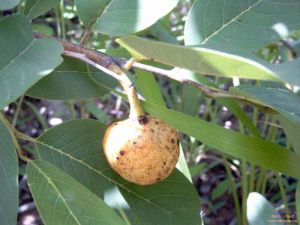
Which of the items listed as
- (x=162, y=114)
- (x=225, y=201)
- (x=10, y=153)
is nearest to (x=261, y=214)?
(x=162, y=114)

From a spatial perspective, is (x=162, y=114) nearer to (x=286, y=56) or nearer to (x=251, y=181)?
(x=286, y=56)

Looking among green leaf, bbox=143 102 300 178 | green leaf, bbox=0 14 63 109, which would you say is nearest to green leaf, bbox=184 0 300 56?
green leaf, bbox=143 102 300 178

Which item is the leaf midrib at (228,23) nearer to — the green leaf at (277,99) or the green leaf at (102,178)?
the green leaf at (277,99)

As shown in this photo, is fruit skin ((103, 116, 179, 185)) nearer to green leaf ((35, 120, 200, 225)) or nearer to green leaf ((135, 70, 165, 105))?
green leaf ((35, 120, 200, 225))

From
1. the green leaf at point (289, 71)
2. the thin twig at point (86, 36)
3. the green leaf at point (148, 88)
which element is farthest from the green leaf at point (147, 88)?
the green leaf at point (289, 71)

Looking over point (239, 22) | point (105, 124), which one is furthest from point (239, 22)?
point (105, 124)

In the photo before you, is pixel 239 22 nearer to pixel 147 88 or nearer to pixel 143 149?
pixel 143 149

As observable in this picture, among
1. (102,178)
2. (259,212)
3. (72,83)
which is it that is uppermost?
(72,83)
